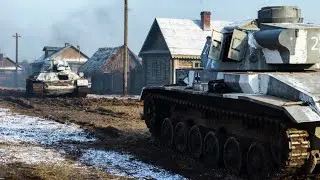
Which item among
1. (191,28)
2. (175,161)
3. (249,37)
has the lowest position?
(175,161)

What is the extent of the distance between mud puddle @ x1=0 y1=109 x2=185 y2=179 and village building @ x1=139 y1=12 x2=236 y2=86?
20.6 m

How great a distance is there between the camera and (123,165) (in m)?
9.66

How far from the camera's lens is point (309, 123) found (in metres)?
7.25

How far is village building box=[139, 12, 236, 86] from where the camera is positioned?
3644cm

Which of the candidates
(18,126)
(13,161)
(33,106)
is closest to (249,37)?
(13,161)

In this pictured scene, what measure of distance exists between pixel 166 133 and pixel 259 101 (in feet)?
17.2

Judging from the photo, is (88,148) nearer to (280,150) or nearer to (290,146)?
(280,150)

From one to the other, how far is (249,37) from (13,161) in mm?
5191

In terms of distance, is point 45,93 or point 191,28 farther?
point 191,28

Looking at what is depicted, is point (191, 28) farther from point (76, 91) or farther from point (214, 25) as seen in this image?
point (76, 91)

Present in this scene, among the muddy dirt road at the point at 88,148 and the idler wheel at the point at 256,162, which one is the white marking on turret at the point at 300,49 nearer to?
the idler wheel at the point at 256,162

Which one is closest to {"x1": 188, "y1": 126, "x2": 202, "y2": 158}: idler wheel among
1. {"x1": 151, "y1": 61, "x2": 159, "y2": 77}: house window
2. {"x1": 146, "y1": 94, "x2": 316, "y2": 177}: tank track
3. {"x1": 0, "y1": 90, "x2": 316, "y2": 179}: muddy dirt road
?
{"x1": 0, "y1": 90, "x2": 316, "y2": 179}: muddy dirt road

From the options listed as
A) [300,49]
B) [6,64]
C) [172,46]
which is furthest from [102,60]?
[6,64]

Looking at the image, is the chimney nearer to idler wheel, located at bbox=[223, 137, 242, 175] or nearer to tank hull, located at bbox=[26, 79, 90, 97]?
tank hull, located at bbox=[26, 79, 90, 97]
